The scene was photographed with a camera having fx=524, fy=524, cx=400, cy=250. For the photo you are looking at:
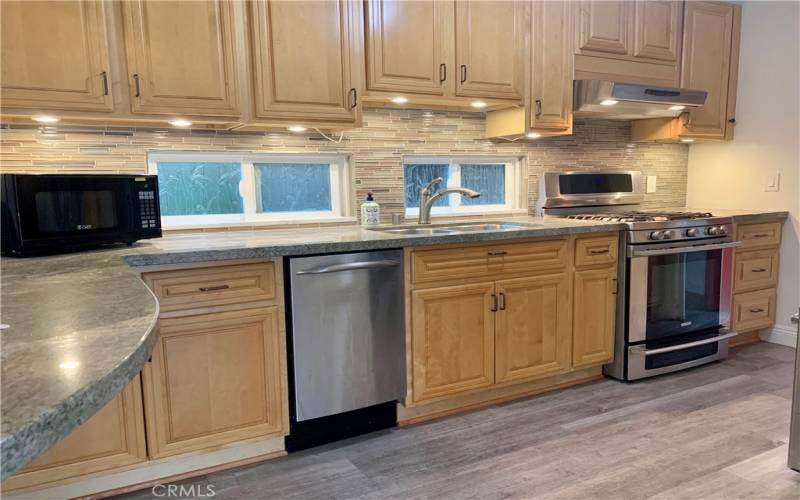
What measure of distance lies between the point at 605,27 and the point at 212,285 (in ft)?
8.49

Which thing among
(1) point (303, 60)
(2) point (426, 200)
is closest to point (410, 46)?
(1) point (303, 60)

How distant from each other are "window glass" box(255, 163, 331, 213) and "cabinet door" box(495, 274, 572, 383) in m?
1.06

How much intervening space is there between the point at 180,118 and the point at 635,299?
2383 millimetres

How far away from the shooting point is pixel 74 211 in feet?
6.15

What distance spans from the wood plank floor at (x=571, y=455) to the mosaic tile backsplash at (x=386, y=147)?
124 centimetres

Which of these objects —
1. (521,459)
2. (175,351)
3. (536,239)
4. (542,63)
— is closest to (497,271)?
(536,239)

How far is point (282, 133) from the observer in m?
2.61

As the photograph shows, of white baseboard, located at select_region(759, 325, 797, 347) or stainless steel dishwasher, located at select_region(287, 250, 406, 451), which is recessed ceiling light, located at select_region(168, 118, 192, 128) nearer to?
stainless steel dishwasher, located at select_region(287, 250, 406, 451)

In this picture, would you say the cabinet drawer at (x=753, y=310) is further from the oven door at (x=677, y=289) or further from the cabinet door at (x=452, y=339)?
the cabinet door at (x=452, y=339)

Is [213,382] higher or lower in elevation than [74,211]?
lower

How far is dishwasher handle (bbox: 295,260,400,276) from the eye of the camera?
2059 mm

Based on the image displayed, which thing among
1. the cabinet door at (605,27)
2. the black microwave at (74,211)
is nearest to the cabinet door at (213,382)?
the black microwave at (74,211)

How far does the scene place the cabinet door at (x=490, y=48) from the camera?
8.68 ft

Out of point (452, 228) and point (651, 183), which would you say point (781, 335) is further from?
point (452, 228)
